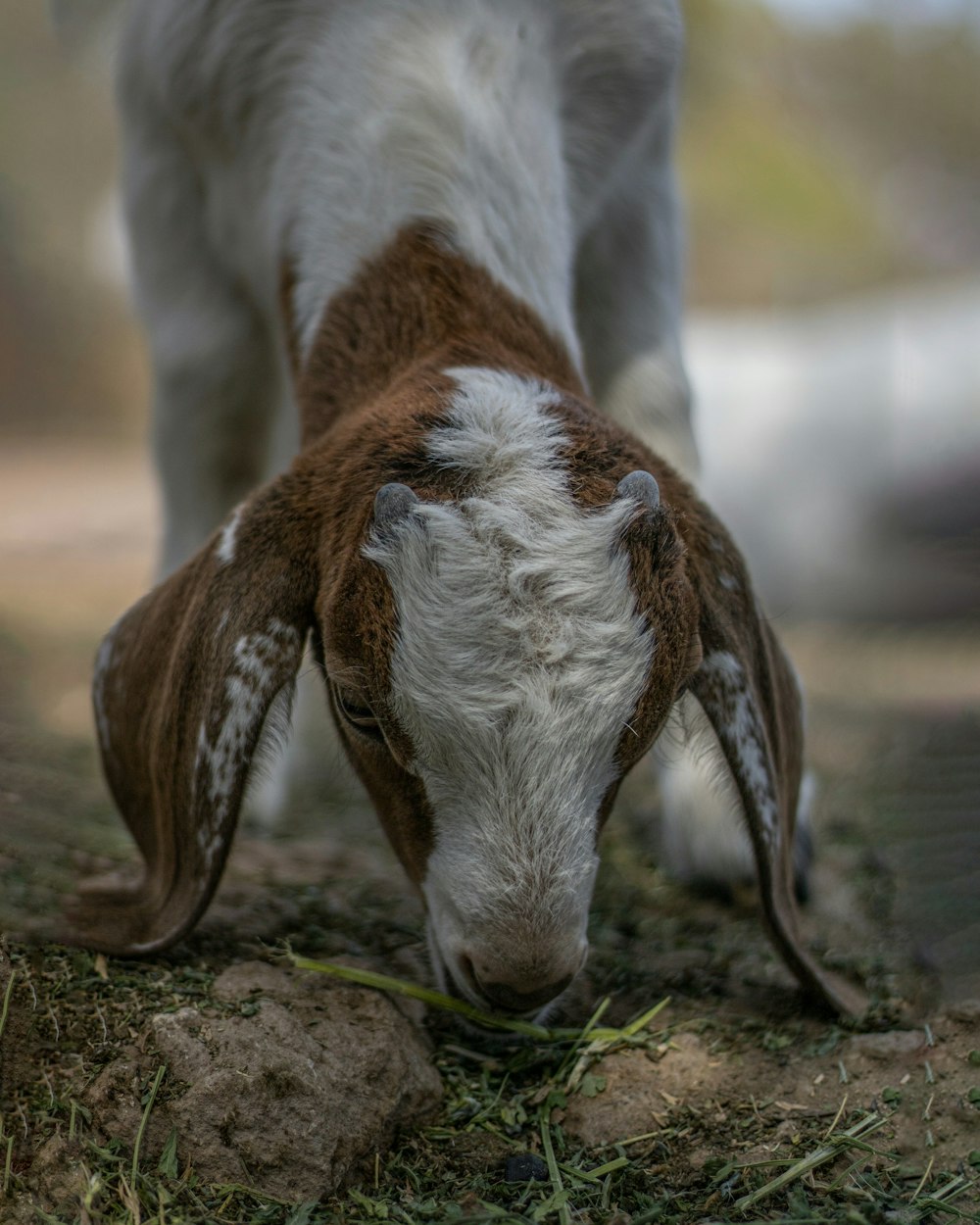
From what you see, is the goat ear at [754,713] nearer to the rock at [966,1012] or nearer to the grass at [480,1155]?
the rock at [966,1012]

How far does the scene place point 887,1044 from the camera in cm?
303

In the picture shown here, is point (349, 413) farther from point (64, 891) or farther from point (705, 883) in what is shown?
point (705, 883)

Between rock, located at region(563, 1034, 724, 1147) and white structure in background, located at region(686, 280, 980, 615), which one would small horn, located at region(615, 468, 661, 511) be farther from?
white structure in background, located at region(686, 280, 980, 615)

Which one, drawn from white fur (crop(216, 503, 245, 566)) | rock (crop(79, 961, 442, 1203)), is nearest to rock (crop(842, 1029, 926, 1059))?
rock (crop(79, 961, 442, 1203))

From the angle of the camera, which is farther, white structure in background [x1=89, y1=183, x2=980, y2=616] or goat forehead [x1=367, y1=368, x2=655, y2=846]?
white structure in background [x1=89, y1=183, x2=980, y2=616]

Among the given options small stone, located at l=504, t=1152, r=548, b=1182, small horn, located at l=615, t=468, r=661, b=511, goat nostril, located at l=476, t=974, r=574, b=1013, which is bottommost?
small stone, located at l=504, t=1152, r=548, b=1182

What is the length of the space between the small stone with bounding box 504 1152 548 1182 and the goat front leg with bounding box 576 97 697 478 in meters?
2.42

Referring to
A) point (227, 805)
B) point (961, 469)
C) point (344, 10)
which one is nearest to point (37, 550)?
point (961, 469)

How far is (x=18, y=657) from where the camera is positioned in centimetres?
711

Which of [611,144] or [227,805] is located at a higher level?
[611,144]

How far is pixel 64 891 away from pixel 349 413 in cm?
135

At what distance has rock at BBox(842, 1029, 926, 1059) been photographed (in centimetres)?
300

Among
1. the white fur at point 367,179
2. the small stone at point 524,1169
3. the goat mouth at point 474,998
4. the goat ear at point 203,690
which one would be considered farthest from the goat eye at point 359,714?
the white fur at point 367,179

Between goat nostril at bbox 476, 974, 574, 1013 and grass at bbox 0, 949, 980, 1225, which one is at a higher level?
goat nostril at bbox 476, 974, 574, 1013
